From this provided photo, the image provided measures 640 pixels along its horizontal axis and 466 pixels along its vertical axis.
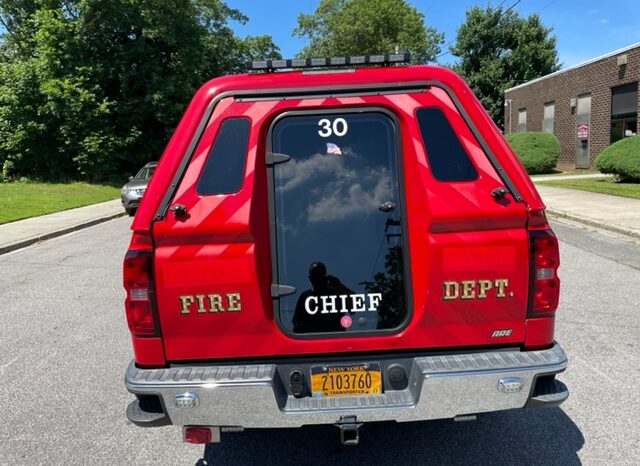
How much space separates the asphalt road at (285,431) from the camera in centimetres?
320

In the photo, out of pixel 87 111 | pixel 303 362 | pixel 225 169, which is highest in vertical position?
pixel 87 111

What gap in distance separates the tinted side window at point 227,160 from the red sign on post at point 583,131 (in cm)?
2717

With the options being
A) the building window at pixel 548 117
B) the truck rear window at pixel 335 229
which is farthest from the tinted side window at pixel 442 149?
the building window at pixel 548 117

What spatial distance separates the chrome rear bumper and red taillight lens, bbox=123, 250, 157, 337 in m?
0.26

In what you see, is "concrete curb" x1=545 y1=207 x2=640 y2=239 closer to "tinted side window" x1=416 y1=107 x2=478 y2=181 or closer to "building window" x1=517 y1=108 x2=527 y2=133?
"tinted side window" x1=416 y1=107 x2=478 y2=181

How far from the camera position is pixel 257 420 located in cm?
254

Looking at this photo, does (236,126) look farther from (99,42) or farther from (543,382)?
(99,42)

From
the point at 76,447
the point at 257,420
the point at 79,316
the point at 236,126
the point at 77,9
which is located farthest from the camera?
the point at 77,9

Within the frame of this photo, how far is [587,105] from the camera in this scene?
85.6ft

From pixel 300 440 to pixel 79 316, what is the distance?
392 centimetres

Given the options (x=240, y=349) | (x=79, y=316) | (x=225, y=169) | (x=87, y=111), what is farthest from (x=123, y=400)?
(x=87, y=111)

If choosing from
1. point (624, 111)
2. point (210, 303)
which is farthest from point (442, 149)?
point (624, 111)

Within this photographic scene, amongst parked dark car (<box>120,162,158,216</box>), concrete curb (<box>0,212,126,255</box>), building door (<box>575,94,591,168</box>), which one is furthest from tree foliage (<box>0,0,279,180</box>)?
building door (<box>575,94,591,168</box>)

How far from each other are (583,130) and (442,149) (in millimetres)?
26862
